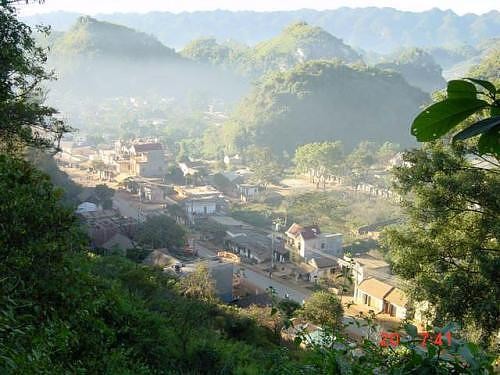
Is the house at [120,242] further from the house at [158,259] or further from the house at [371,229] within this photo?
the house at [371,229]

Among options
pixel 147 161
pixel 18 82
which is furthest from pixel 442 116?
pixel 147 161

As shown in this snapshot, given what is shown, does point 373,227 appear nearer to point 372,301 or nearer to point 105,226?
point 372,301

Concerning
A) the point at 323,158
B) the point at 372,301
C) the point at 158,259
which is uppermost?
the point at 323,158

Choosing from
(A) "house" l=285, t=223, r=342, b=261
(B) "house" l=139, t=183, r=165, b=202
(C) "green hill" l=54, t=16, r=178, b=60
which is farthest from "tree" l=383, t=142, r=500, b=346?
(C) "green hill" l=54, t=16, r=178, b=60

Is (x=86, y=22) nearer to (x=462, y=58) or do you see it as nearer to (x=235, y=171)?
(x=235, y=171)

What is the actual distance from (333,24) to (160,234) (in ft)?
610

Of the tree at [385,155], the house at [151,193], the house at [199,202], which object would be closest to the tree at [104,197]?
the house at [151,193]

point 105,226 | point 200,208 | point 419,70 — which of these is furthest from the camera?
point 419,70

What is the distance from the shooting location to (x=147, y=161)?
3219 cm

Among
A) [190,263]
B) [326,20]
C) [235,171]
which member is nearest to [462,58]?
[326,20]

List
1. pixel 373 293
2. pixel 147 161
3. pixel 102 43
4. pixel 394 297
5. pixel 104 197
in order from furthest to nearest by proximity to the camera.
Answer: pixel 102 43 → pixel 147 161 → pixel 104 197 → pixel 373 293 → pixel 394 297

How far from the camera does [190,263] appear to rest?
13570 mm

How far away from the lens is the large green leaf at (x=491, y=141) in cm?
65

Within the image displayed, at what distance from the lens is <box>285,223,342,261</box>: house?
20.0m
